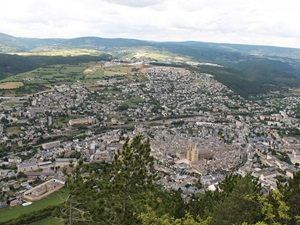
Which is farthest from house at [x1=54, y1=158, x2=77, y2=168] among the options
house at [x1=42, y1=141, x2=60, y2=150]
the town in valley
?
house at [x1=42, y1=141, x2=60, y2=150]

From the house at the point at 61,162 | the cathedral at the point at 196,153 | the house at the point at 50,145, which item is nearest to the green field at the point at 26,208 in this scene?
the house at the point at 61,162

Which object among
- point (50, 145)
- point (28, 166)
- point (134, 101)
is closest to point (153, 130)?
point (50, 145)

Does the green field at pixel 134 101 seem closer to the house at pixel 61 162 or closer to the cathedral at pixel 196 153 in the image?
the cathedral at pixel 196 153

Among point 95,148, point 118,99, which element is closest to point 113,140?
point 95,148

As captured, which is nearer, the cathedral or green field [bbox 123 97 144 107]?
the cathedral

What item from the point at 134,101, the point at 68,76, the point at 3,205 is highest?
the point at 68,76

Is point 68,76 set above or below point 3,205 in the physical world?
above

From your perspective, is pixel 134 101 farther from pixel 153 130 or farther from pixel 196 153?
pixel 196 153

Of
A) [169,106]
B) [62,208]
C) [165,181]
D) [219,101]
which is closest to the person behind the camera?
[62,208]

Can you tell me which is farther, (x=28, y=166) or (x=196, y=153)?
(x=196, y=153)

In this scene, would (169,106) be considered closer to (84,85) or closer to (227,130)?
(227,130)

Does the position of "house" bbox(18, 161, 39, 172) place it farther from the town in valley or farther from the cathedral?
the cathedral
